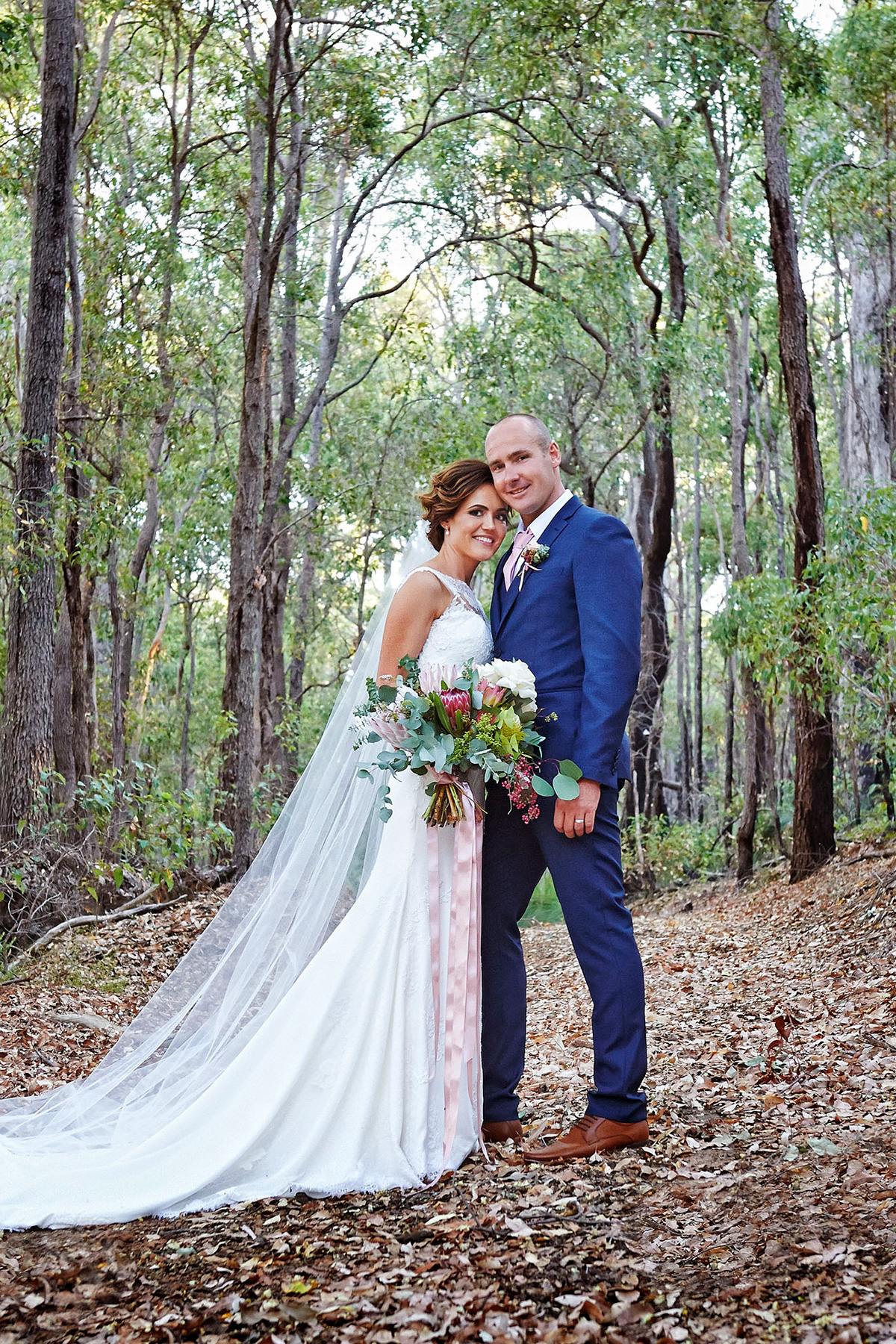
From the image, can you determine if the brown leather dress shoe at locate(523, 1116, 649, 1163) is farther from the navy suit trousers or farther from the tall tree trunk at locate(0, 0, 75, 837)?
the tall tree trunk at locate(0, 0, 75, 837)

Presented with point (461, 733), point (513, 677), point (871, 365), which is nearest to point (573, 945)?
point (461, 733)

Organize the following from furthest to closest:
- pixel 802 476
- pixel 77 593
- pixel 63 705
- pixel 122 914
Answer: pixel 63 705 → pixel 77 593 → pixel 802 476 → pixel 122 914

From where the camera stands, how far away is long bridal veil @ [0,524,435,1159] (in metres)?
3.59

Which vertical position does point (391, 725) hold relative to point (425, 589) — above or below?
below

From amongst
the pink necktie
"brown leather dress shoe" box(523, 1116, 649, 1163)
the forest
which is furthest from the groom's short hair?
the forest

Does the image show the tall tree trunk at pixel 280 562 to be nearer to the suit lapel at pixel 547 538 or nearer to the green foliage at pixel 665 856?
the green foliage at pixel 665 856

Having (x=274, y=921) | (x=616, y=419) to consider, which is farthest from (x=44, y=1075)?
(x=616, y=419)

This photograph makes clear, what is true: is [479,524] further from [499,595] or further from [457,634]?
[457,634]

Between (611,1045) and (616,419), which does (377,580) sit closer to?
(616,419)

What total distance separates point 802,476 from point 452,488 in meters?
6.86

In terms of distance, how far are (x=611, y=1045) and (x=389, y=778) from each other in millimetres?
1091

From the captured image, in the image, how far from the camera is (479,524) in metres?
3.88

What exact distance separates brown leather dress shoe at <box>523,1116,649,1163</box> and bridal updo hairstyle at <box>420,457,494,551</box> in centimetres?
198

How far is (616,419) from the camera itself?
59.5ft
